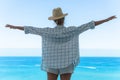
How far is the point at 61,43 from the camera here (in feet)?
10.4

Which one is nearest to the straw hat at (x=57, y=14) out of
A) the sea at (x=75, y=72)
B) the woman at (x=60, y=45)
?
the woman at (x=60, y=45)

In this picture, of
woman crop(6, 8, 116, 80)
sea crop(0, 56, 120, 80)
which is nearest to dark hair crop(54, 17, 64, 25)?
woman crop(6, 8, 116, 80)

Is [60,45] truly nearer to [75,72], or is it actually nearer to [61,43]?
[61,43]

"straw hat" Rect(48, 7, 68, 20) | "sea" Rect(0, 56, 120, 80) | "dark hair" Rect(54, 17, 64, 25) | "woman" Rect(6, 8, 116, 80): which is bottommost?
"sea" Rect(0, 56, 120, 80)

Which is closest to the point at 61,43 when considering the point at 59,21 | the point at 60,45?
the point at 60,45

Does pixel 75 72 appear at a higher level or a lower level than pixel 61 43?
lower

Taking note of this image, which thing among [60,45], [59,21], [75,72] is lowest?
[75,72]

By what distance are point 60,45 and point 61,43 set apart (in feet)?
0.07

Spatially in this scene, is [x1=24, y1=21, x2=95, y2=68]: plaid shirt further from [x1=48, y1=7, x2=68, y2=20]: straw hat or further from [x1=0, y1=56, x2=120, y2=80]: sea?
[x1=0, y1=56, x2=120, y2=80]: sea

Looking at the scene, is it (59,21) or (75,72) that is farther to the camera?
(75,72)

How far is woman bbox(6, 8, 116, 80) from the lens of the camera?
315 centimetres

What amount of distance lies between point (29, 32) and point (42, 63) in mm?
296

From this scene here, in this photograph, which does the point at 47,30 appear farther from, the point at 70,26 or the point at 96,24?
the point at 96,24

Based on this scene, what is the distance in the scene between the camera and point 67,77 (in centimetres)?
317
